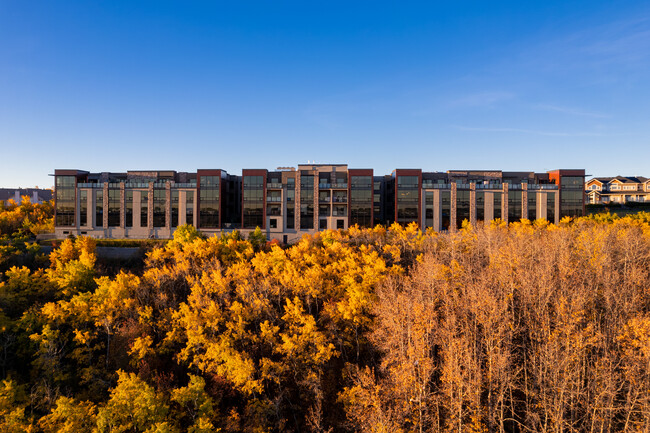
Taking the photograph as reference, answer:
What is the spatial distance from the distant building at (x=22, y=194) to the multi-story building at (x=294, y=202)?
73.6 metres

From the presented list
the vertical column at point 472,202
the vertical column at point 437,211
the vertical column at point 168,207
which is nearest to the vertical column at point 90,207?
the vertical column at point 168,207

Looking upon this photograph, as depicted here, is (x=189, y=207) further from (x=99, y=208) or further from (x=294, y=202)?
(x=294, y=202)

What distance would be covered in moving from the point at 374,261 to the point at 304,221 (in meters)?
31.1

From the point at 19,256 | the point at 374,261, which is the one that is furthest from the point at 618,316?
the point at 19,256

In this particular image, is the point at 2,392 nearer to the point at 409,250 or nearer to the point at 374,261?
the point at 374,261

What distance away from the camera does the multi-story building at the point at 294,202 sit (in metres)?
67.1

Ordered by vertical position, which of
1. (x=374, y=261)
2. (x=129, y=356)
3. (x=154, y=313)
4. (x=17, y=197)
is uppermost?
(x=17, y=197)

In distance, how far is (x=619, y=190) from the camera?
111 metres

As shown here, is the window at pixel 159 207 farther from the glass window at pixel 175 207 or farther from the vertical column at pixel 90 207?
the vertical column at pixel 90 207

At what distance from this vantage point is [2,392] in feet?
80.1

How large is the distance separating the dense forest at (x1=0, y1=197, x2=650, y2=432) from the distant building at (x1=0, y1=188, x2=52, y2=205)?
104920 mm

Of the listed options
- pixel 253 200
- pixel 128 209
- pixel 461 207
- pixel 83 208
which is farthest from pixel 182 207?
pixel 461 207

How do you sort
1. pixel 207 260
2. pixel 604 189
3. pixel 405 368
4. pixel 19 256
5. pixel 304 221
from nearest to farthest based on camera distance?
pixel 405 368, pixel 207 260, pixel 19 256, pixel 304 221, pixel 604 189

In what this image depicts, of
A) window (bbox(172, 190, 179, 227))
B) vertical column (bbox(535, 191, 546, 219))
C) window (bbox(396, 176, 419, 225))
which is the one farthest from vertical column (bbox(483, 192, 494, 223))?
window (bbox(172, 190, 179, 227))
